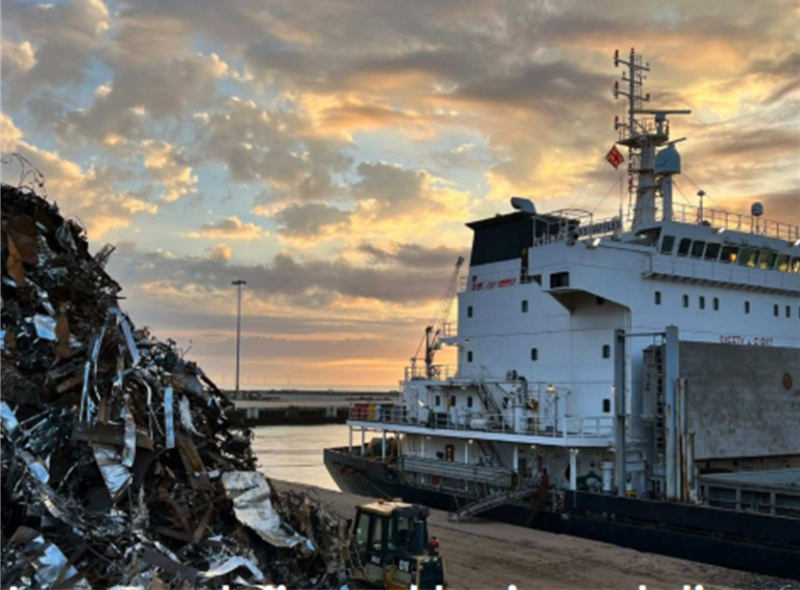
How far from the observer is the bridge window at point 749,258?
24.8 metres

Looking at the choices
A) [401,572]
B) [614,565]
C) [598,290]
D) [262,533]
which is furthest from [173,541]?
[598,290]

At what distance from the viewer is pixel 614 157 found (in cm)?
2673

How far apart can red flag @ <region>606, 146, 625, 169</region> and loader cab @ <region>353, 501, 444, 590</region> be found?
17.7 metres

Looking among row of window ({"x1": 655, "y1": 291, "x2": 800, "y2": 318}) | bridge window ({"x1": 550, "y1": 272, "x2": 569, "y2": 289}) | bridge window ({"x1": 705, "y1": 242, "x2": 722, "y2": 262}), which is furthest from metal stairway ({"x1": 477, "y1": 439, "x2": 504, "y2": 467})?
bridge window ({"x1": 705, "y1": 242, "x2": 722, "y2": 262})

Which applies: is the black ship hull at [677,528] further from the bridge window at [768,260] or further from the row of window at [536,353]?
the bridge window at [768,260]

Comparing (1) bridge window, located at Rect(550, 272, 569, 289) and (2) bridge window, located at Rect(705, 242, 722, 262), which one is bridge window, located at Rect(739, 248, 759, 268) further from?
(1) bridge window, located at Rect(550, 272, 569, 289)

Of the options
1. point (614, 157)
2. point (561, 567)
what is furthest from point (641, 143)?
point (561, 567)

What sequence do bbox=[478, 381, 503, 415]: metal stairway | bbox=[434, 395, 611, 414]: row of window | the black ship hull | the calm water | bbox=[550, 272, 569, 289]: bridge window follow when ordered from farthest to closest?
the calm water, bbox=[478, 381, 503, 415]: metal stairway, bbox=[550, 272, 569, 289]: bridge window, bbox=[434, 395, 611, 414]: row of window, the black ship hull

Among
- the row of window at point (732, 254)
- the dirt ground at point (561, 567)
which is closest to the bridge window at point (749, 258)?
the row of window at point (732, 254)

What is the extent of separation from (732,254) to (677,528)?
391 inches

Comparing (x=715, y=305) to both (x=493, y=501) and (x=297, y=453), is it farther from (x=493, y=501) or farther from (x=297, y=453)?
(x=297, y=453)

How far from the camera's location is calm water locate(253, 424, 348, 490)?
133 ft

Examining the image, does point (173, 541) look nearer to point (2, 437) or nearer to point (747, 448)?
point (2, 437)

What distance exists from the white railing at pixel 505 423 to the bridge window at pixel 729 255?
22.4ft
